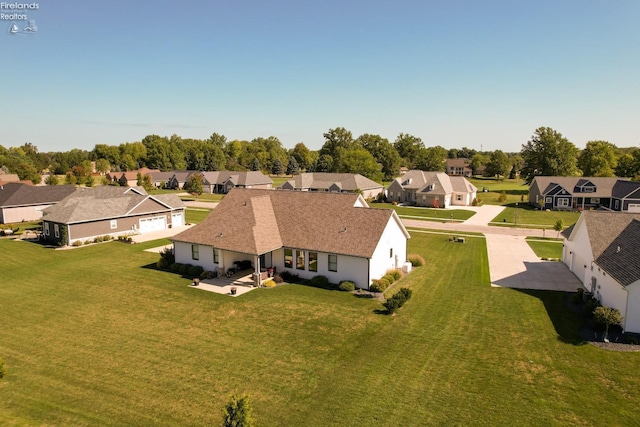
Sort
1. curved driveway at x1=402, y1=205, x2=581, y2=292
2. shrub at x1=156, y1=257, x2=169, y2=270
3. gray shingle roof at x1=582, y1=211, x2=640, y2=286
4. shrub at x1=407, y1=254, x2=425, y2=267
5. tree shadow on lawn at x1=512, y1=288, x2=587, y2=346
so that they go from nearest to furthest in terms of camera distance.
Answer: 1. tree shadow on lawn at x1=512, y1=288, x2=587, y2=346
2. gray shingle roof at x1=582, y1=211, x2=640, y2=286
3. curved driveway at x1=402, y1=205, x2=581, y2=292
4. shrub at x1=156, y1=257, x2=169, y2=270
5. shrub at x1=407, y1=254, x2=425, y2=267

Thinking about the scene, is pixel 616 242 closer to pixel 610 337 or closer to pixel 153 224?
pixel 610 337

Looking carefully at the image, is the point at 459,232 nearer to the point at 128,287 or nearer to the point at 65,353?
the point at 128,287

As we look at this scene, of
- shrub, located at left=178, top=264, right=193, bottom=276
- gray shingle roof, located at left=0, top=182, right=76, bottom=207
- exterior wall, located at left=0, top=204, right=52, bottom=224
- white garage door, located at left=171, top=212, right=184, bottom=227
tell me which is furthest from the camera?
gray shingle roof, located at left=0, top=182, right=76, bottom=207

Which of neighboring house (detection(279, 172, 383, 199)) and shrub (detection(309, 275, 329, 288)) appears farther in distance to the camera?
neighboring house (detection(279, 172, 383, 199))

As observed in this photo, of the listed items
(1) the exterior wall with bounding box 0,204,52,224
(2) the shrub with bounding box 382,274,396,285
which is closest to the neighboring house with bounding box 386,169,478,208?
(2) the shrub with bounding box 382,274,396,285

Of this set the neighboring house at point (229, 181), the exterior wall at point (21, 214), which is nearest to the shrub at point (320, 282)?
the exterior wall at point (21, 214)

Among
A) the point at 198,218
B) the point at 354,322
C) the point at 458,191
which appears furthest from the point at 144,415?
the point at 458,191

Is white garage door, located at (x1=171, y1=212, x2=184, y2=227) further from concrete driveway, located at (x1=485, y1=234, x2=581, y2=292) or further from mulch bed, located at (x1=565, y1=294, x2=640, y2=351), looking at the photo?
mulch bed, located at (x1=565, y1=294, x2=640, y2=351)
